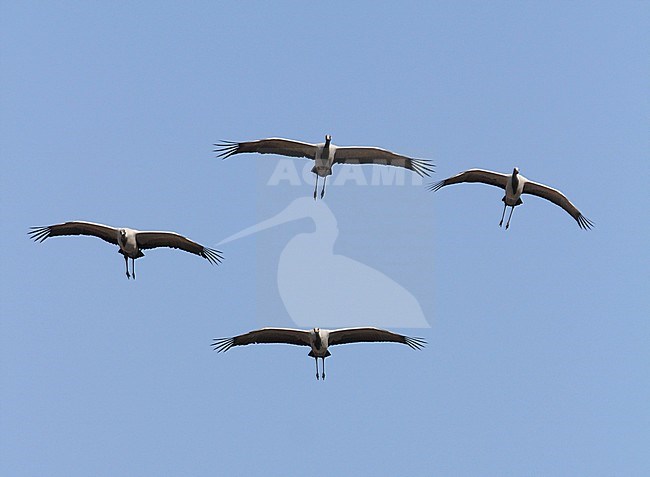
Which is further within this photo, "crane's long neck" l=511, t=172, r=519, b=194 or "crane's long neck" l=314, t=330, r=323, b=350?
"crane's long neck" l=511, t=172, r=519, b=194

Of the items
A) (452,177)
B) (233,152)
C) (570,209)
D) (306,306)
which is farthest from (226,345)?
(570,209)

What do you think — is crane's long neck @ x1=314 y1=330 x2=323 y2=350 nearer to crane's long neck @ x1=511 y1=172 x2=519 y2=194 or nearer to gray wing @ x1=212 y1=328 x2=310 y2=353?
gray wing @ x1=212 y1=328 x2=310 y2=353

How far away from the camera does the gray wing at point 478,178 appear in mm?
53188

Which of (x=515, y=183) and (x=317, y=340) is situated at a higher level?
A: (x=515, y=183)

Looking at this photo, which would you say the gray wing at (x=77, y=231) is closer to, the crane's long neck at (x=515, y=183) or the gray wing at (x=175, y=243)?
the gray wing at (x=175, y=243)

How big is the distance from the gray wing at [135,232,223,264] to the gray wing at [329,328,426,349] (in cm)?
494

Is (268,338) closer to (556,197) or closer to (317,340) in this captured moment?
(317,340)

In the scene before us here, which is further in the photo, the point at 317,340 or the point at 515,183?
the point at 515,183

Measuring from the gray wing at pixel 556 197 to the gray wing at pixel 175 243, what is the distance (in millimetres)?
11631

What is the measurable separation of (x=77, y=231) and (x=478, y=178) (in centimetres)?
1461

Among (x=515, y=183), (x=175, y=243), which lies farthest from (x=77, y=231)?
(x=515, y=183)

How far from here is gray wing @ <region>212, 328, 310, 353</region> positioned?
51.4 m

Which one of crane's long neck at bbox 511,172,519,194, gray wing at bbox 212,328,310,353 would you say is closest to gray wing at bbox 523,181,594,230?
crane's long neck at bbox 511,172,519,194

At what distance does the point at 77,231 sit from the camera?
52.8 metres
